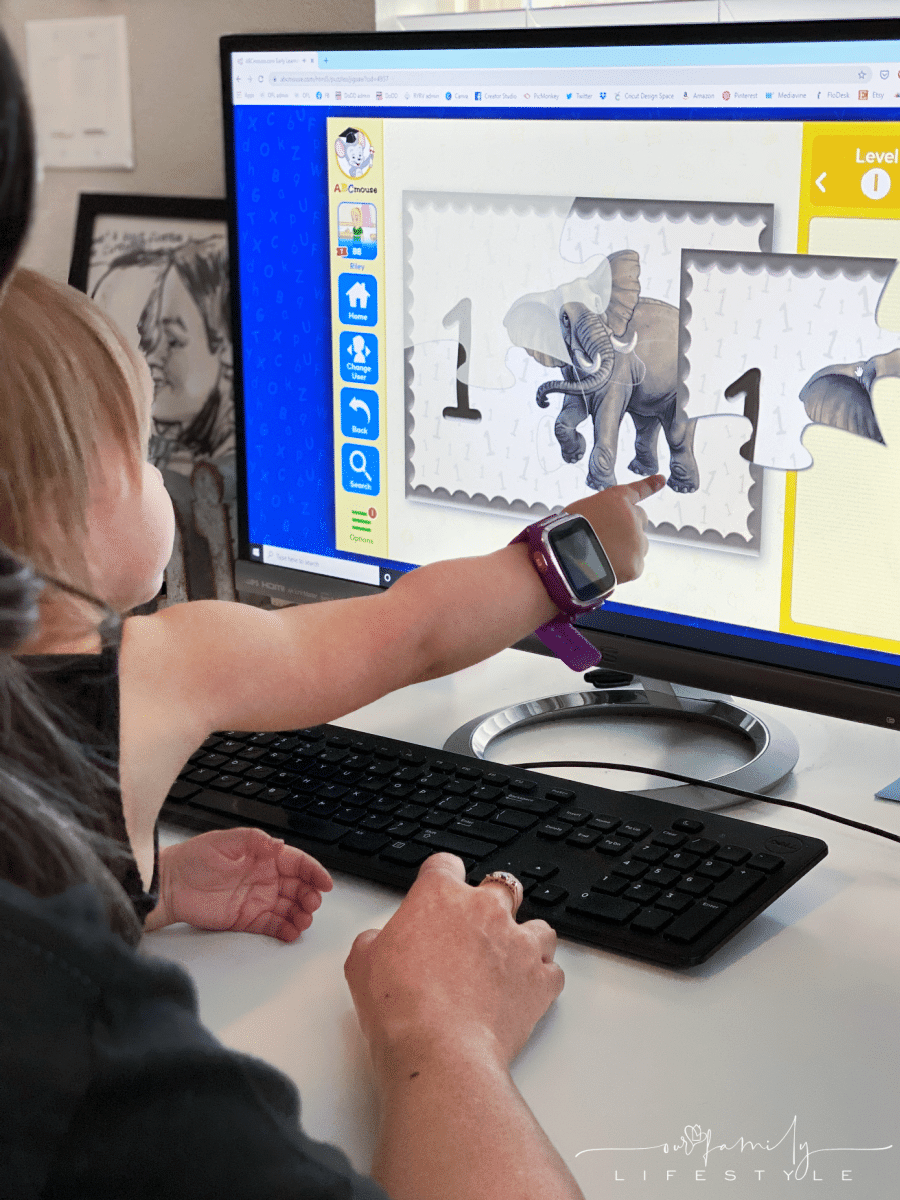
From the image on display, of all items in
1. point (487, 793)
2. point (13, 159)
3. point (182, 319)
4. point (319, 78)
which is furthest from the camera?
point (182, 319)

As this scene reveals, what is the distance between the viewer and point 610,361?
74 cm

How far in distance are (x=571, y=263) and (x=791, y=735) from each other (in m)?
0.34

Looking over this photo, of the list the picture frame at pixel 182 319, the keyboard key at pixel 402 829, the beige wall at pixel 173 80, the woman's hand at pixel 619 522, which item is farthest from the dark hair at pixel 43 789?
the beige wall at pixel 173 80

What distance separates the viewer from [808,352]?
0.67 meters

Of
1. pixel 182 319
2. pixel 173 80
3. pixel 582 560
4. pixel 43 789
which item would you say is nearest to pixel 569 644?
pixel 582 560

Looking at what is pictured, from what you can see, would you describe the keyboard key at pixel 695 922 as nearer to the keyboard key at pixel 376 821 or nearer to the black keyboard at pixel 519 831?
the black keyboard at pixel 519 831

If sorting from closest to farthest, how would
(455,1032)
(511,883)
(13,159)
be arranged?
(13,159) < (455,1032) < (511,883)

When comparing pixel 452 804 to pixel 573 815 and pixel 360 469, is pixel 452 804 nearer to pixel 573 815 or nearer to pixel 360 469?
pixel 573 815

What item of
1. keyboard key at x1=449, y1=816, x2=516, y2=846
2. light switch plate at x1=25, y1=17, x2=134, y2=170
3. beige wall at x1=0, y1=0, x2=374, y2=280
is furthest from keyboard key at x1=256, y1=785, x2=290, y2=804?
light switch plate at x1=25, y1=17, x2=134, y2=170

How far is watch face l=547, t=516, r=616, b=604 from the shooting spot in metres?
0.66

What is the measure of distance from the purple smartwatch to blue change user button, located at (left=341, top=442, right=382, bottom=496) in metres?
0.19

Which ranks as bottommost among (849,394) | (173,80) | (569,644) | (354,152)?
(569,644)

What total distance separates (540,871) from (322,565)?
0.34 metres

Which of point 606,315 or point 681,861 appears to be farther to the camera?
point 606,315
